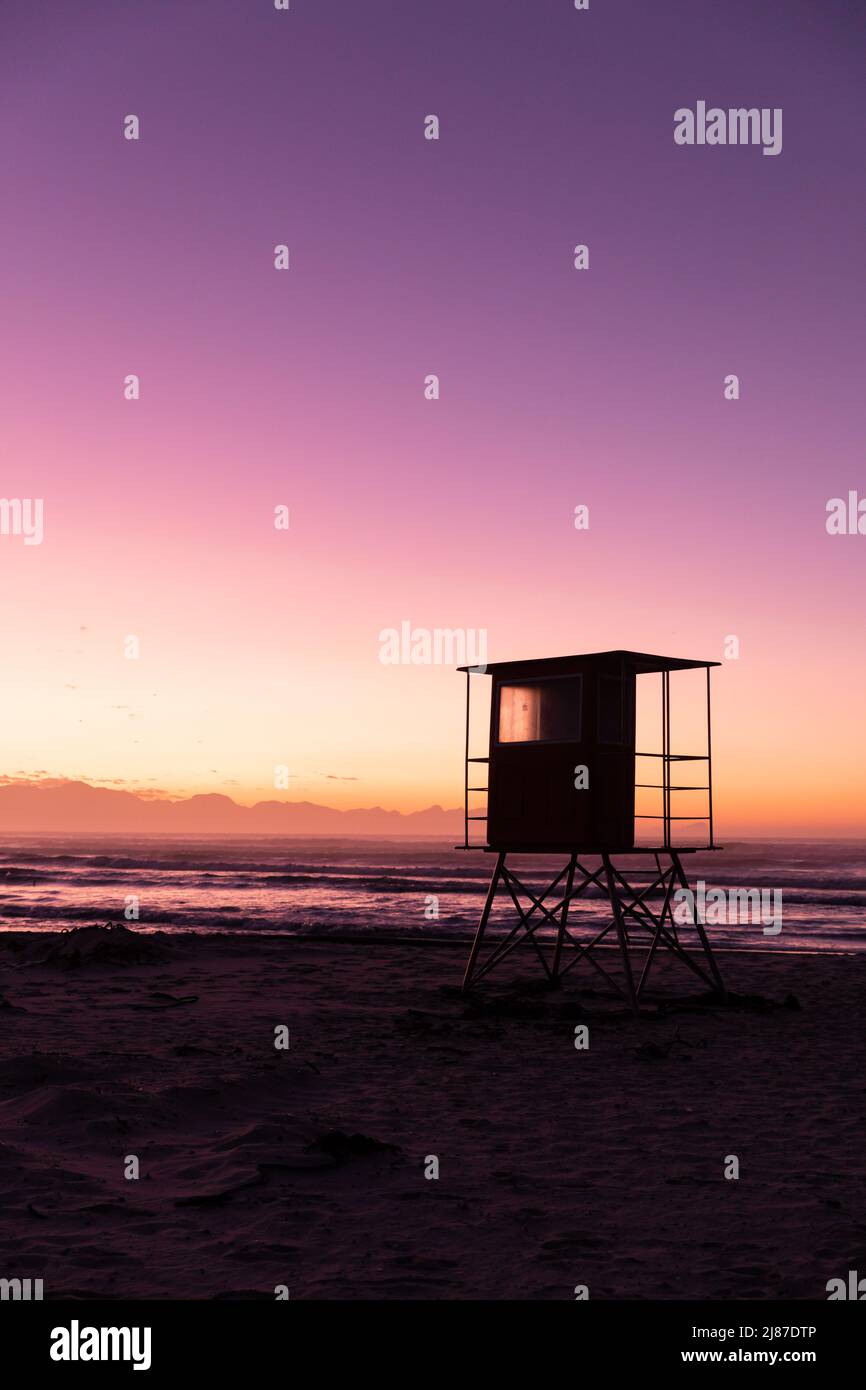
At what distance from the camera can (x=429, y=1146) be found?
8.63 metres

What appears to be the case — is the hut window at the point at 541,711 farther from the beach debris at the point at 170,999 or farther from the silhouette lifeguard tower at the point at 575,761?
the beach debris at the point at 170,999

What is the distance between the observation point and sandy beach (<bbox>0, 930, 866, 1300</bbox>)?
611cm

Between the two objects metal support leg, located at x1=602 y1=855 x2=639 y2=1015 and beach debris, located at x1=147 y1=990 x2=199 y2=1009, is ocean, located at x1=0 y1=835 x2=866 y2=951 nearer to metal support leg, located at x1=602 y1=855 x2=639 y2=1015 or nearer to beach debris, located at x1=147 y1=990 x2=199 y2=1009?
beach debris, located at x1=147 y1=990 x2=199 y2=1009

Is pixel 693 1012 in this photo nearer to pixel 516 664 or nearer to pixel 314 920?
pixel 516 664

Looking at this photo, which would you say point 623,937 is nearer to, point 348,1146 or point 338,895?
point 348,1146

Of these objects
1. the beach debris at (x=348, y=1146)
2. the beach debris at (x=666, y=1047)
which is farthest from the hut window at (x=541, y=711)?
the beach debris at (x=348, y=1146)

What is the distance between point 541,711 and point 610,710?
1028mm

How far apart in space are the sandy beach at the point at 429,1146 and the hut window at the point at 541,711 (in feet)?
13.2

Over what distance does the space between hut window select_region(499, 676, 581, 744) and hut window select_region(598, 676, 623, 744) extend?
33cm

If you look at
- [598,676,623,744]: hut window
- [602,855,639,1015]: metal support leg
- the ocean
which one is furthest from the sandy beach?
the ocean

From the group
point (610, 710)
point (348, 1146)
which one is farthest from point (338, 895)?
point (348, 1146)

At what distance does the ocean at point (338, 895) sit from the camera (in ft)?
107
